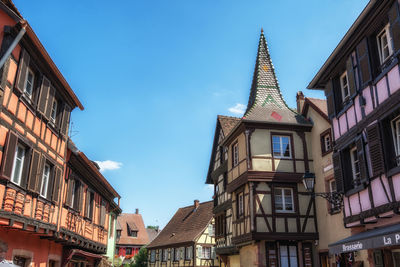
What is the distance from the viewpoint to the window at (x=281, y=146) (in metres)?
18.9

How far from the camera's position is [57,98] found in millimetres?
13273

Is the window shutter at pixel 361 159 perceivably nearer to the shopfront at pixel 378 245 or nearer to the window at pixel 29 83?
the shopfront at pixel 378 245

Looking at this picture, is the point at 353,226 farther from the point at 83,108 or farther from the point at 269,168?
the point at 83,108

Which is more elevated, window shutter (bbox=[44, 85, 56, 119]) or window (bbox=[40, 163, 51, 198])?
window shutter (bbox=[44, 85, 56, 119])

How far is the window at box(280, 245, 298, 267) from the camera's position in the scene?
17669 mm

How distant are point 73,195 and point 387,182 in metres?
10.5

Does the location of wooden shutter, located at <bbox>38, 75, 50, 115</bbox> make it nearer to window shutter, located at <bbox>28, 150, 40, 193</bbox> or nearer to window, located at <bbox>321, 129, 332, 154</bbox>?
window shutter, located at <bbox>28, 150, 40, 193</bbox>

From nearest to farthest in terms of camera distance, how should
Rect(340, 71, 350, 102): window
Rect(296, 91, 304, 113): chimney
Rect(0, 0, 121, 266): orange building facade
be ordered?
Rect(0, 0, 121, 266): orange building facade < Rect(340, 71, 350, 102): window < Rect(296, 91, 304, 113): chimney

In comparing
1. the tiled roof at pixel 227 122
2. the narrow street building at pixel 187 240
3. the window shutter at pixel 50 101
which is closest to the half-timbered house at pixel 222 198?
the tiled roof at pixel 227 122

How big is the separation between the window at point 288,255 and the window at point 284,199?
65.2 inches

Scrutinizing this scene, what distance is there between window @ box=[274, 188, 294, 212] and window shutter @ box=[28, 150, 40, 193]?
429 inches

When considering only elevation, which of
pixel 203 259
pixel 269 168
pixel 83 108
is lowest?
pixel 203 259

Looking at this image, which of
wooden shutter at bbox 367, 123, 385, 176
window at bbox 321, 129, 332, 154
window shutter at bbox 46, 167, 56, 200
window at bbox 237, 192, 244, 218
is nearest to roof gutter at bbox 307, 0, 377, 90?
wooden shutter at bbox 367, 123, 385, 176

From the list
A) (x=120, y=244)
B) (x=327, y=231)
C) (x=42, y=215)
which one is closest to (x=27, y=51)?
(x=42, y=215)
